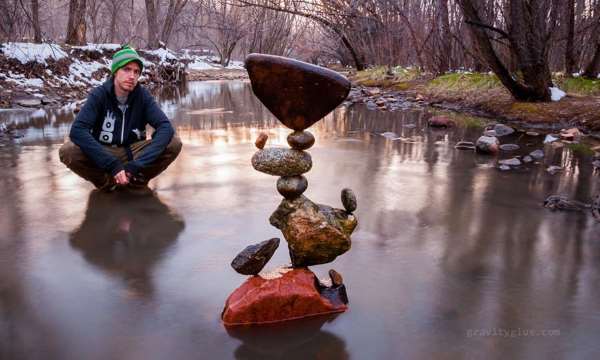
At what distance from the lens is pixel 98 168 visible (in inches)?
180

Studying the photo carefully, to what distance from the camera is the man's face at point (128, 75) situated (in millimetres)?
4184

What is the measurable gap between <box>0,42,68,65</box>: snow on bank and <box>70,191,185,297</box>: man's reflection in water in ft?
32.7

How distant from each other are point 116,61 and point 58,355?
2.61 meters

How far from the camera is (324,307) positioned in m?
2.49

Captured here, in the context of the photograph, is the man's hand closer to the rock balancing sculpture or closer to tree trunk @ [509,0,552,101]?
the rock balancing sculpture

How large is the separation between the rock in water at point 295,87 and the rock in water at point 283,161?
0.16 meters

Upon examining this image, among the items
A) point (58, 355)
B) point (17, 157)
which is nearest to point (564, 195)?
point (58, 355)

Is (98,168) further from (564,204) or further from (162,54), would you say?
(162,54)

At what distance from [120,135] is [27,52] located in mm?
11022

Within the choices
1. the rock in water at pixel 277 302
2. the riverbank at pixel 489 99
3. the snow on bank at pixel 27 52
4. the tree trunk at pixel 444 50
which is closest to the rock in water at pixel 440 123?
the riverbank at pixel 489 99

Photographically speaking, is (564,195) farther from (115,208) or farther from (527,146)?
(115,208)

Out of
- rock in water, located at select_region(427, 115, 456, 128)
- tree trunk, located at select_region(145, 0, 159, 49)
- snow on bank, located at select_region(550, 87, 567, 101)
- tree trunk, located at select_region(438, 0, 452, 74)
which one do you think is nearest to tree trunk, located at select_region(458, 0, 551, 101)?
snow on bank, located at select_region(550, 87, 567, 101)

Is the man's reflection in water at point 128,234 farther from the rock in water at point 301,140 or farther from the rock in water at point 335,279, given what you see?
the rock in water at point 301,140

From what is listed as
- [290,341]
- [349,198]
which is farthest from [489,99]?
[290,341]
